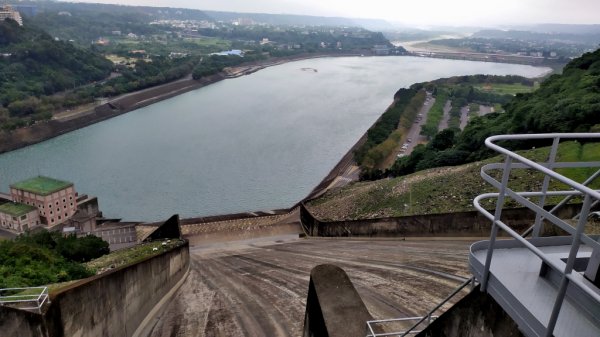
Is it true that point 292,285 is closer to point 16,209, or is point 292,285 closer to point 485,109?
point 16,209

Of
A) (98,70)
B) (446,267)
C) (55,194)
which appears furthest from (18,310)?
(98,70)

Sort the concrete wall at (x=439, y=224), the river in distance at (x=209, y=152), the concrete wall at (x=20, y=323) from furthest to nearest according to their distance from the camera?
the river in distance at (x=209, y=152) < the concrete wall at (x=439, y=224) < the concrete wall at (x=20, y=323)

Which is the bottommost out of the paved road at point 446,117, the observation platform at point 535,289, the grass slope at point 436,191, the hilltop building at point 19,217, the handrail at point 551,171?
the hilltop building at point 19,217

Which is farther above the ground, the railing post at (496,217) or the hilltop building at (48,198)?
the railing post at (496,217)

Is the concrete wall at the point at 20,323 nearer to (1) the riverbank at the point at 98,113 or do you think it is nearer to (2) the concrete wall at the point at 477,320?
(2) the concrete wall at the point at 477,320

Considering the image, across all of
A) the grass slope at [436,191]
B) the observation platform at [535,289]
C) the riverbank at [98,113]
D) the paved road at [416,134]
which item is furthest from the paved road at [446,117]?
the observation platform at [535,289]

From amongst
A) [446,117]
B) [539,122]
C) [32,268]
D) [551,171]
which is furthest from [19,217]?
[446,117]

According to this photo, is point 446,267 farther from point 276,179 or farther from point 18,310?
point 276,179
